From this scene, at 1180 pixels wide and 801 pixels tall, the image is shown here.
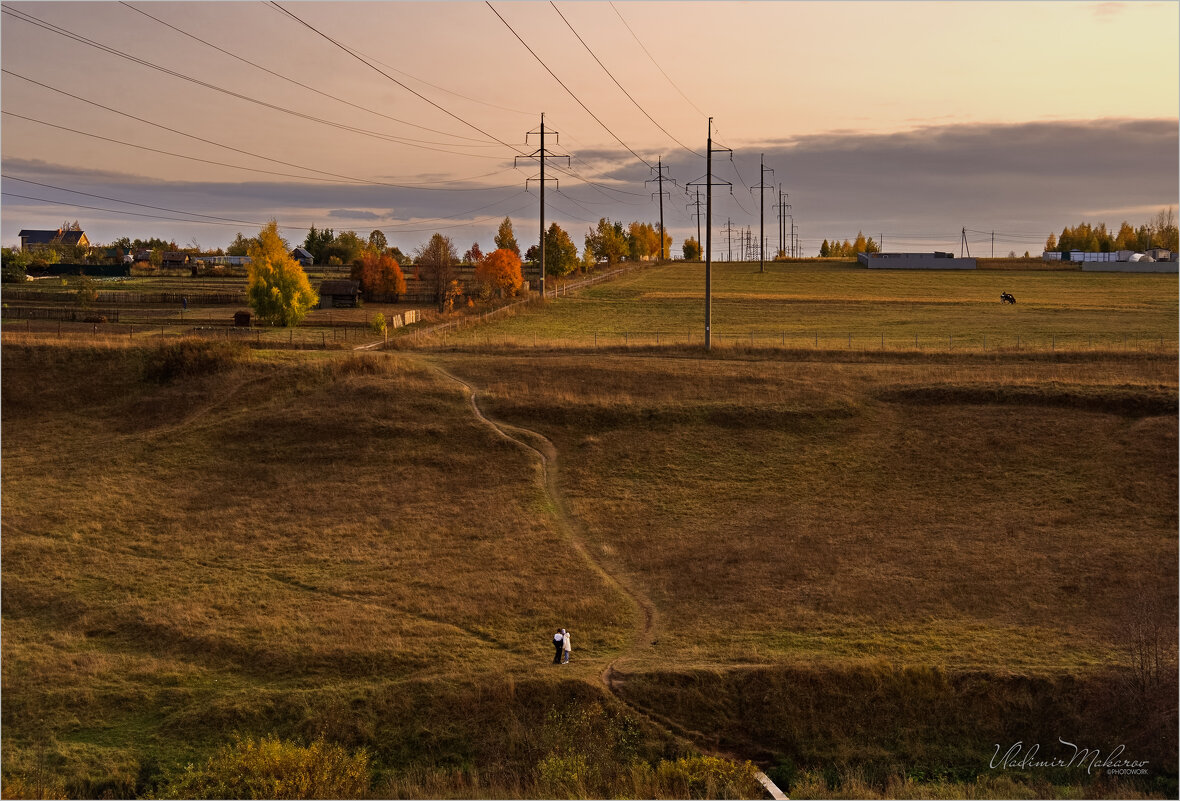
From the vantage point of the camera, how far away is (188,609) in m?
32.6

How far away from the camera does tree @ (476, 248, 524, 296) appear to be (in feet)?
357

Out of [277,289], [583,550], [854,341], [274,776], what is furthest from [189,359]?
[854,341]

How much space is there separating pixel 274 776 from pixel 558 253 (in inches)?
4733

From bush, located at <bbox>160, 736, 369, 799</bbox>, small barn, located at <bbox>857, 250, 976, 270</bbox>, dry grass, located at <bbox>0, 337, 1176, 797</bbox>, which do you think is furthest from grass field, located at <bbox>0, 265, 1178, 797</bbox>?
small barn, located at <bbox>857, 250, 976, 270</bbox>

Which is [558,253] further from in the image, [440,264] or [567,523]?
[567,523]

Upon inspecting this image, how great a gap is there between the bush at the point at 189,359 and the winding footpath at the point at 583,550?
13504 millimetres

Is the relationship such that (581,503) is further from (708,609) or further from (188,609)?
(188,609)

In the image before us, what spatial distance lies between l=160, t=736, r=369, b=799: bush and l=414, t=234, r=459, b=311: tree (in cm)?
8209

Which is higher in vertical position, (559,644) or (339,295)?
(339,295)

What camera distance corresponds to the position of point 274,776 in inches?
869

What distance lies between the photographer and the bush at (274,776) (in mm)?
21812

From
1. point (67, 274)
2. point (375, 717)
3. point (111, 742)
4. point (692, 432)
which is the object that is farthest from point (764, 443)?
point (67, 274)

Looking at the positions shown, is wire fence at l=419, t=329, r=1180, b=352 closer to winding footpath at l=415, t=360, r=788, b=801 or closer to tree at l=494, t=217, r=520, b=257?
winding footpath at l=415, t=360, r=788, b=801

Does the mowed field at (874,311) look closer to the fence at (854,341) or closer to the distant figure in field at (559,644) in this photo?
the fence at (854,341)
